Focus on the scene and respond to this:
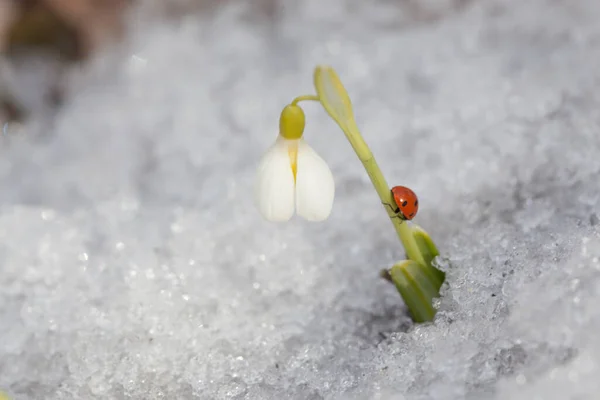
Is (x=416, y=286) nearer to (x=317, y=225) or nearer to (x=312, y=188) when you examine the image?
(x=312, y=188)

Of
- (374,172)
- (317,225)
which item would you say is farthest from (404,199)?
(317,225)

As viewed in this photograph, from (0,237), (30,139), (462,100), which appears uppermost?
(30,139)

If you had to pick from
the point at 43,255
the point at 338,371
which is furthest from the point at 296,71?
the point at 338,371

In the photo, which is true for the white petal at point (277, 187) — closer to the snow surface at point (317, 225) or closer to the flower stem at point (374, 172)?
the flower stem at point (374, 172)

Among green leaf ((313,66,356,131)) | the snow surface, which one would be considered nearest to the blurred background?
the snow surface

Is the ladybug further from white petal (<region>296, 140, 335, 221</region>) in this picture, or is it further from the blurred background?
the blurred background

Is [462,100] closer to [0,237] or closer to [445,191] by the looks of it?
[445,191]
